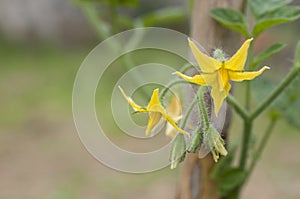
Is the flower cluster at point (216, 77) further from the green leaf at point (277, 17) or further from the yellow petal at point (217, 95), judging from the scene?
the green leaf at point (277, 17)

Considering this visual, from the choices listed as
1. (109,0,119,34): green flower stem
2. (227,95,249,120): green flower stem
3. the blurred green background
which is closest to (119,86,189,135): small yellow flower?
(227,95,249,120): green flower stem

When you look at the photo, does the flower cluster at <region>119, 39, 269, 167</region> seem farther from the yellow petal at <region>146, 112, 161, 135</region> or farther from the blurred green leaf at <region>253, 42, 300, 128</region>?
the blurred green leaf at <region>253, 42, 300, 128</region>

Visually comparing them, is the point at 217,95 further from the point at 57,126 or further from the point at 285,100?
the point at 57,126

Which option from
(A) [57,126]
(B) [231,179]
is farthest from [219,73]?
(A) [57,126]

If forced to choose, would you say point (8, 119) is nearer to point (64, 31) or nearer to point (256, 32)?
point (64, 31)

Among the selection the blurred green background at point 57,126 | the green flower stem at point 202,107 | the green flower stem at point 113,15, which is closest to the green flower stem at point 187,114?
the green flower stem at point 202,107
